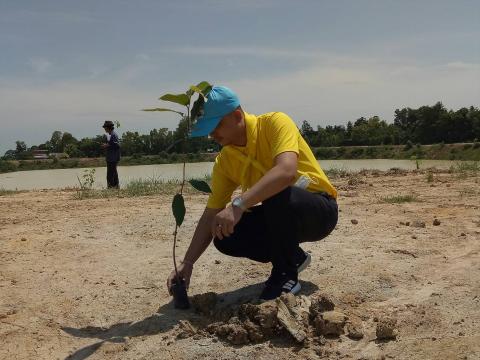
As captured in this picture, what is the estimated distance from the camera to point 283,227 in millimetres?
2281

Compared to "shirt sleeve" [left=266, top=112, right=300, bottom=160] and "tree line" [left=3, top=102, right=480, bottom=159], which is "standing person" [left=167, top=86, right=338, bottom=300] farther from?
"tree line" [left=3, top=102, right=480, bottom=159]

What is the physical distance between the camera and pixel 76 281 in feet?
9.77

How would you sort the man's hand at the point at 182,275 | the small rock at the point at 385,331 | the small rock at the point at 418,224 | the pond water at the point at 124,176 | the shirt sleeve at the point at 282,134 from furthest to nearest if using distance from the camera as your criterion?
the pond water at the point at 124,176, the small rock at the point at 418,224, the man's hand at the point at 182,275, the shirt sleeve at the point at 282,134, the small rock at the point at 385,331

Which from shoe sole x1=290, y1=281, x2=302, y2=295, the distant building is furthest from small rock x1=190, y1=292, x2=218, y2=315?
the distant building

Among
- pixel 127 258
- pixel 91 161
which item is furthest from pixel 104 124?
pixel 91 161

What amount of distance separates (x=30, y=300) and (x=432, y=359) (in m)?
1.92

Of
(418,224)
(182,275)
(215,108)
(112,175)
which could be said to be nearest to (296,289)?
(182,275)

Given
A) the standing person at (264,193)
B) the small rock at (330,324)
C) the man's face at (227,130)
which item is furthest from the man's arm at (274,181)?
the small rock at (330,324)

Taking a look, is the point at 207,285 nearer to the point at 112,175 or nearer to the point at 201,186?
the point at 201,186

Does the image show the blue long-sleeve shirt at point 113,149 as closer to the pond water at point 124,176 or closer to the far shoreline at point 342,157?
the pond water at point 124,176

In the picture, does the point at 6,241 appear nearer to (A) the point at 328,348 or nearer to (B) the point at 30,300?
(B) the point at 30,300

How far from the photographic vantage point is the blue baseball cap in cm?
216

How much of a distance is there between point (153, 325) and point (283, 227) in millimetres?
695

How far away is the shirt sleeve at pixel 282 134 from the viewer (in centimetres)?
216
